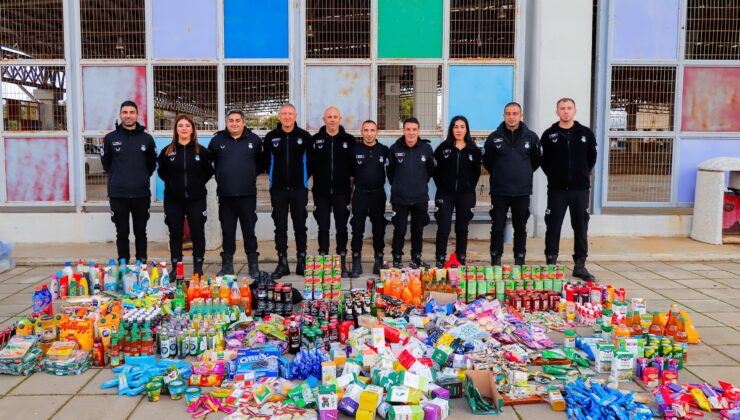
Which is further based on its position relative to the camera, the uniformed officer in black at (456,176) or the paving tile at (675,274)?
the paving tile at (675,274)

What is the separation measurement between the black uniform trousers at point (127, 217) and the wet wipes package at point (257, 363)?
3231mm

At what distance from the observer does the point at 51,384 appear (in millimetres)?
4312

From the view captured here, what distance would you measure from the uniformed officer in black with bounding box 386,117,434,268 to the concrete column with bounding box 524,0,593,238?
287 cm

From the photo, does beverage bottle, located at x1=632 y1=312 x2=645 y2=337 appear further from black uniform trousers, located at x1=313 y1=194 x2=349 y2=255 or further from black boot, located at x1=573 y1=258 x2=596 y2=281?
black uniform trousers, located at x1=313 y1=194 x2=349 y2=255

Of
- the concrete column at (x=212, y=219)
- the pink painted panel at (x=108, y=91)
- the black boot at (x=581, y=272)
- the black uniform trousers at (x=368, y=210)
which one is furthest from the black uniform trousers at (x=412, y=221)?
the pink painted panel at (x=108, y=91)

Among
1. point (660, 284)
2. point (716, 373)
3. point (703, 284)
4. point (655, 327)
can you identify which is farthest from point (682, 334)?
point (703, 284)

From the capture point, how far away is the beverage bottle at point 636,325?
17.2ft

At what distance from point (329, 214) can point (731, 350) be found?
4.34m

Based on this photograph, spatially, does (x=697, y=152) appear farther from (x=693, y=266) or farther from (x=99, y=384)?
(x=99, y=384)

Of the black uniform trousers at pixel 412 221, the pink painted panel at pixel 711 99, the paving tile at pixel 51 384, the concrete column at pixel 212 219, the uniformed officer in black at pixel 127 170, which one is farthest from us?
the pink painted panel at pixel 711 99

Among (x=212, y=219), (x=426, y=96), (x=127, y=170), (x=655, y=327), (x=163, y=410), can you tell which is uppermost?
(x=426, y=96)

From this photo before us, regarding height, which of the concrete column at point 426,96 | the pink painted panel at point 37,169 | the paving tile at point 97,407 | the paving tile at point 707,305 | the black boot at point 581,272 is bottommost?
the paving tile at point 97,407

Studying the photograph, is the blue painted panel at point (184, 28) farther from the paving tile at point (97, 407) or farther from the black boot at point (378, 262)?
the paving tile at point (97, 407)

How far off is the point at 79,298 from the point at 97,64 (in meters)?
4.59
